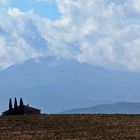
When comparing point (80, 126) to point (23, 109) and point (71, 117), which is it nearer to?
point (71, 117)

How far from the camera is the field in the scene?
66.6m

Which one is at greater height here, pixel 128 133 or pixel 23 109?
pixel 23 109

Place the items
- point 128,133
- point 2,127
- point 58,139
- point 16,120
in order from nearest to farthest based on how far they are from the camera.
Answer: point 58,139, point 128,133, point 2,127, point 16,120

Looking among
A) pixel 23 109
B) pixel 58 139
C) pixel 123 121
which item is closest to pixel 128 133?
pixel 58 139

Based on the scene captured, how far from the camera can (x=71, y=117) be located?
93.1m

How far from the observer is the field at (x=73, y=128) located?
218ft

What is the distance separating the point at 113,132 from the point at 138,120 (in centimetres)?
1485

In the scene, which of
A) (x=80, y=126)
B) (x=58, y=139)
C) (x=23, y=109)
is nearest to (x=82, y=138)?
(x=58, y=139)

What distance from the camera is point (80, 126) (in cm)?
7819

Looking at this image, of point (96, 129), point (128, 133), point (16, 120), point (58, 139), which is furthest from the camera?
point (16, 120)

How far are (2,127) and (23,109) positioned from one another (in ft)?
123

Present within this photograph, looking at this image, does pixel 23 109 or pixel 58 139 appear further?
pixel 23 109

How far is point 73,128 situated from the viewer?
75875 mm

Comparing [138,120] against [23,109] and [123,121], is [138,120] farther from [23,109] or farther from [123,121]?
[23,109]
